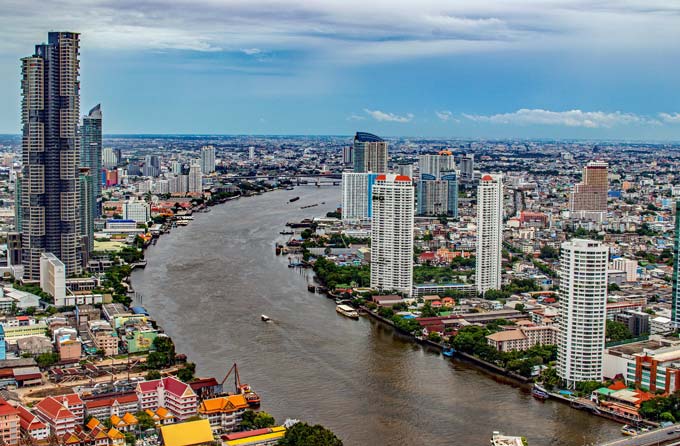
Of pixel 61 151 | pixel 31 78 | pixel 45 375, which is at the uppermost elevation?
pixel 31 78

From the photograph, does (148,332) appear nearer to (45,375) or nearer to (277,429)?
(45,375)

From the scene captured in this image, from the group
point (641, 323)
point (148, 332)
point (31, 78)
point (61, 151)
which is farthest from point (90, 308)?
point (641, 323)

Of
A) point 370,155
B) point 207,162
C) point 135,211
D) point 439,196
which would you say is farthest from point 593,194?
point 207,162

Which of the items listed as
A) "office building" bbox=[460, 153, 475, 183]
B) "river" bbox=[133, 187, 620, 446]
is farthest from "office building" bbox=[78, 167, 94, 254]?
"office building" bbox=[460, 153, 475, 183]

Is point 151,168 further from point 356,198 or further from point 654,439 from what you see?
point 654,439

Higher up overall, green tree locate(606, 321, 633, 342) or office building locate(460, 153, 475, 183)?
office building locate(460, 153, 475, 183)

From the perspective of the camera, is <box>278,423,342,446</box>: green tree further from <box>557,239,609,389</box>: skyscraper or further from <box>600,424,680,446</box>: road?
<box>557,239,609,389</box>: skyscraper
